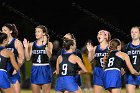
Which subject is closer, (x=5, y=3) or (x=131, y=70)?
(x=131, y=70)

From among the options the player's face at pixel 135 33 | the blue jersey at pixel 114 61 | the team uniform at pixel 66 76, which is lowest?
the team uniform at pixel 66 76

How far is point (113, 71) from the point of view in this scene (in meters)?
12.2

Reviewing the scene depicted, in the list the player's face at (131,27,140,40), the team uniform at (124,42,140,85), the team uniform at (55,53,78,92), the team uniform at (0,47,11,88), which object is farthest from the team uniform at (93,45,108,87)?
the team uniform at (0,47,11,88)

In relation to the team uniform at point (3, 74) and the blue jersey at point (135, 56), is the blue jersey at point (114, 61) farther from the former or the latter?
the team uniform at point (3, 74)

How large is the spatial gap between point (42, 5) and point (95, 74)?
15006 millimetres

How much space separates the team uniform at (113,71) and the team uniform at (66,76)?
74cm

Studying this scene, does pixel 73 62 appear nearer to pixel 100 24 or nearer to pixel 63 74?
pixel 63 74

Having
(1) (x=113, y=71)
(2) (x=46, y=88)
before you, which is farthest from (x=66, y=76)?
(2) (x=46, y=88)

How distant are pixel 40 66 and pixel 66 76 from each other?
1455 millimetres

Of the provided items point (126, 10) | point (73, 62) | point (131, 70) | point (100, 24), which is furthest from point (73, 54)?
point (126, 10)

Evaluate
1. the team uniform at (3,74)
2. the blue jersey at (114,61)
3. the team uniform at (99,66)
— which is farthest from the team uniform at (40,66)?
the team uniform at (3,74)

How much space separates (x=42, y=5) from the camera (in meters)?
28.2

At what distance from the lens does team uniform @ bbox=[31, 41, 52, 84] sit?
13.5m

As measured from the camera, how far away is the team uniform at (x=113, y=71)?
1212 cm
